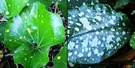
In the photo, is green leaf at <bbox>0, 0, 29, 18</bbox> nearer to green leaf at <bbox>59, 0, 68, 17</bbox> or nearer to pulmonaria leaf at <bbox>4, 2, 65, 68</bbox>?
pulmonaria leaf at <bbox>4, 2, 65, 68</bbox>

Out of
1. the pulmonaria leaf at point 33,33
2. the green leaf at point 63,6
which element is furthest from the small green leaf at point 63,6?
the pulmonaria leaf at point 33,33

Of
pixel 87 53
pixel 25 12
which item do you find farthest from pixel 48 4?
pixel 87 53

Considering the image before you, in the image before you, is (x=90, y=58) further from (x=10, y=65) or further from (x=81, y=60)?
(x=10, y=65)

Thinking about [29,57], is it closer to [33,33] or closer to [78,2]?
[33,33]

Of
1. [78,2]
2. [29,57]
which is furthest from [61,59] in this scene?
[78,2]

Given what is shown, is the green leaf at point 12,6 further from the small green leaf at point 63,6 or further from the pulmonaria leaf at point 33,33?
the small green leaf at point 63,6

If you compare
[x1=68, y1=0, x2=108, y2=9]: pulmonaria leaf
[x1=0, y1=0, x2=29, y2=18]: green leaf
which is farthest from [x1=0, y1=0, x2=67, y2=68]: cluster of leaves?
[x1=68, y1=0, x2=108, y2=9]: pulmonaria leaf

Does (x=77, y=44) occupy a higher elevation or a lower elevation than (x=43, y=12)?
lower
